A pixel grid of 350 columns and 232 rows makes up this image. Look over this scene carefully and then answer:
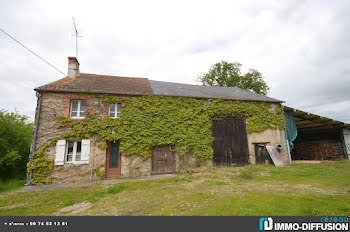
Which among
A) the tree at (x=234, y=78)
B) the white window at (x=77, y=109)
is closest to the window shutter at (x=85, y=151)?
the white window at (x=77, y=109)

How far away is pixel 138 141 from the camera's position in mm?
9570

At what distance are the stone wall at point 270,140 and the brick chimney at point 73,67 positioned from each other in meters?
13.7

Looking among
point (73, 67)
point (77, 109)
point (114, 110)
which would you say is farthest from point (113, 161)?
point (73, 67)

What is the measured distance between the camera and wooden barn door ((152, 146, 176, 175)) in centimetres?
981

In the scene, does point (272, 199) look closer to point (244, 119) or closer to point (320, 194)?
point (320, 194)

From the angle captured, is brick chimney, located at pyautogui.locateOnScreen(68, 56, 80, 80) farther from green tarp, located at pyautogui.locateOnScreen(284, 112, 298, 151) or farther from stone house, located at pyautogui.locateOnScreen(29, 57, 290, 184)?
green tarp, located at pyautogui.locateOnScreen(284, 112, 298, 151)

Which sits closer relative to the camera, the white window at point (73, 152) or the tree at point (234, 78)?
the white window at point (73, 152)

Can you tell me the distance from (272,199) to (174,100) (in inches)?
306

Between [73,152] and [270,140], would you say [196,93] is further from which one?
[73,152]

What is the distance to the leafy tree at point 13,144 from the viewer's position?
8922 millimetres

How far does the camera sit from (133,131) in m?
9.59

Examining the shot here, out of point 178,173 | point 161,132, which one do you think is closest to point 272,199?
point 178,173

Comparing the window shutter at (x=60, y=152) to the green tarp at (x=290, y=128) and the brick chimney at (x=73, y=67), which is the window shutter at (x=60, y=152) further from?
the green tarp at (x=290, y=128)

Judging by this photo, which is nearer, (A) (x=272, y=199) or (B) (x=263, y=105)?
(A) (x=272, y=199)
